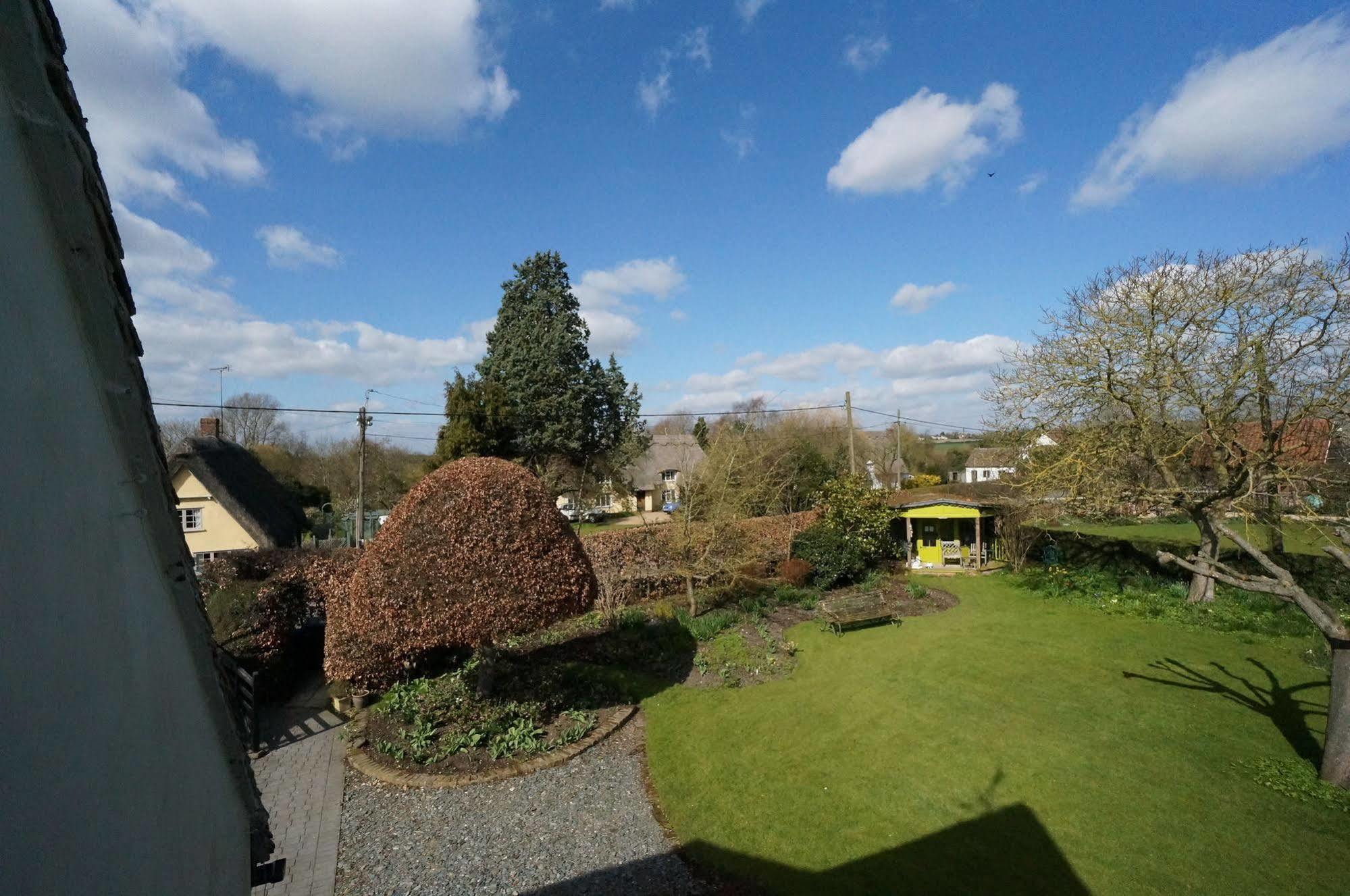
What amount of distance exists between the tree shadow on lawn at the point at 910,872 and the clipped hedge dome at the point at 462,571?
9.42 ft

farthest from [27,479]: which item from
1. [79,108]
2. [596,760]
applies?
[596,760]

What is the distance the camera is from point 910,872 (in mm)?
5688

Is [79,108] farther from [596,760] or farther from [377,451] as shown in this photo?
[377,451]

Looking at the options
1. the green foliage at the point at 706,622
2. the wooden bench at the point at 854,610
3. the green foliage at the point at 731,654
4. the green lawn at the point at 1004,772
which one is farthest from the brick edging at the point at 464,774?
the wooden bench at the point at 854,610

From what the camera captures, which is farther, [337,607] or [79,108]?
[337,607]

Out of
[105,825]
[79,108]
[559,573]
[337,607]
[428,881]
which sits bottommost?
[428,881]

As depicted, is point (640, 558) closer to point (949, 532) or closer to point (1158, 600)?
point (949, 532)

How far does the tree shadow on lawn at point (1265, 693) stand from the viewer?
798cm

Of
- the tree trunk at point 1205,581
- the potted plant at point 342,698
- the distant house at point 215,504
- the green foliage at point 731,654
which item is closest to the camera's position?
the potted plant at point 342,698

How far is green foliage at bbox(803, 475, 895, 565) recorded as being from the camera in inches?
694

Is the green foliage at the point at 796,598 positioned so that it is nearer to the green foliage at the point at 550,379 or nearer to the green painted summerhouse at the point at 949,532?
the green painted summerhouse at the point at 949,532

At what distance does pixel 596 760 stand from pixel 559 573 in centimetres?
267

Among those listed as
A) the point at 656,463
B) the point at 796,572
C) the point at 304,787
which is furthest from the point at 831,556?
the point at 656,463

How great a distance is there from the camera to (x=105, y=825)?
1.33m
